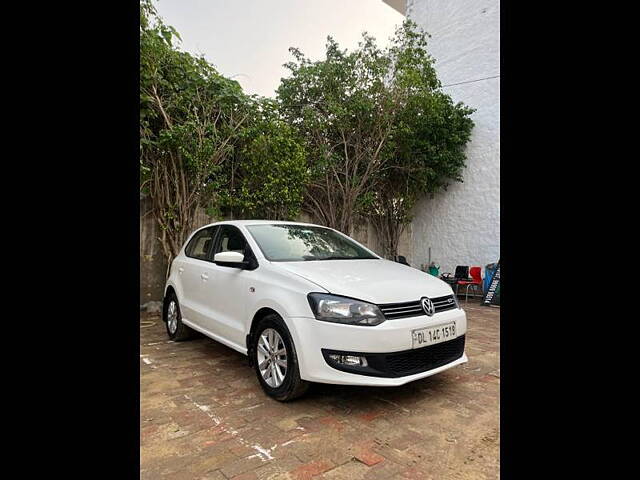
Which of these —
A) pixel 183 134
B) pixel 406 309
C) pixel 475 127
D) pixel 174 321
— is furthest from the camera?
pixel 475 127

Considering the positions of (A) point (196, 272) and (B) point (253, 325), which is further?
(A) point (196, 272)

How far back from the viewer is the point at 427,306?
9.80 feet

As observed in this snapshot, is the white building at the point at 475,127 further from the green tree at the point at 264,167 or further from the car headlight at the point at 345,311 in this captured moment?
the car headlight at the point at 345,311

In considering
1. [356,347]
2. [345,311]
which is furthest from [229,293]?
[356,347]

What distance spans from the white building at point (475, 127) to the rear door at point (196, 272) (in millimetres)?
6838

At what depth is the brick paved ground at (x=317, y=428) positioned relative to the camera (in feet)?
7.13

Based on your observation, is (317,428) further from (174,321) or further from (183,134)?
(183,134)

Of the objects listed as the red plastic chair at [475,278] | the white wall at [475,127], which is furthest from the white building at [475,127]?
the red plastic chair at [475,278]

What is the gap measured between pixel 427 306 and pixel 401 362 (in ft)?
1.56
